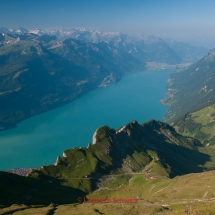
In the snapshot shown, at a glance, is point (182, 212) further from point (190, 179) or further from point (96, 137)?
point (96, 137)

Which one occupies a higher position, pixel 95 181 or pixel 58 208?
pixel 58 208

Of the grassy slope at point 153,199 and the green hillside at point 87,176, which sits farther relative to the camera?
the green hillside at point 87,176

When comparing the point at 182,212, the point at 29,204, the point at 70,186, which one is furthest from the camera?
the point at 70,186

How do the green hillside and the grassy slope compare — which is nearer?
the grassy slope

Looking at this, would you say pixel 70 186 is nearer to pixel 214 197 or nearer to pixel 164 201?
pixel 164 201

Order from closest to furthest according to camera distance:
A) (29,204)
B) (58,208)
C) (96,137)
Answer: (58,208) < (29,204) < (96,137)

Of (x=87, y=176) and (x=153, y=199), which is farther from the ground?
(x=153, y=199)

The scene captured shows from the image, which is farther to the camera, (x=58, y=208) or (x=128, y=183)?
(x=128, y=183)

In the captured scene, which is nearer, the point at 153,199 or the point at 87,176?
the point at 153,199

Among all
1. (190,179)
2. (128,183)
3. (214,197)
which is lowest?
(128,183)

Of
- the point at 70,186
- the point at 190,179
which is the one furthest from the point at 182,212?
the point at 70,186

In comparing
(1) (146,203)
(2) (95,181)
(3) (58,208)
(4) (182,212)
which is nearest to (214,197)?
(1) (146,203)
